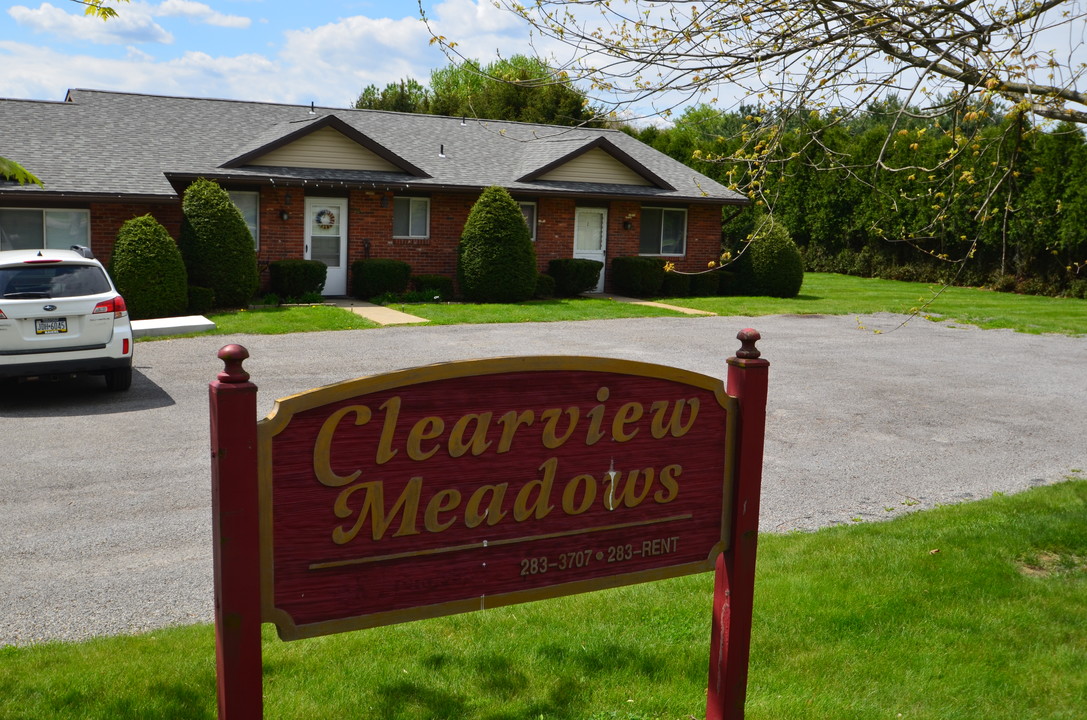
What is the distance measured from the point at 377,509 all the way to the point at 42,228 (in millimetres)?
19051

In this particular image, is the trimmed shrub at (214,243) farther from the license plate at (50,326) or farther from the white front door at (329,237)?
the license plate at (50,326)

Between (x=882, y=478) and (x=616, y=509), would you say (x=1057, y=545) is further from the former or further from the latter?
(x=616, y=509)

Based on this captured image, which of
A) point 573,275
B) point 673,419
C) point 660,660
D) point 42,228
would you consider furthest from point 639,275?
point 673,419

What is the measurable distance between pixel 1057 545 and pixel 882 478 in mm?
2334

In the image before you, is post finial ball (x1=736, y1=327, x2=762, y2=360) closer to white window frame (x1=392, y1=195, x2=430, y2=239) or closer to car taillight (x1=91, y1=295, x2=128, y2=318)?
car taillight (x1=91, y1=295, x2=128, y2=318)

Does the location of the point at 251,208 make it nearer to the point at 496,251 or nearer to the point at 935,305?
the point at 496,251

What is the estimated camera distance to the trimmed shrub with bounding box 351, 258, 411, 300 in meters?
22.3

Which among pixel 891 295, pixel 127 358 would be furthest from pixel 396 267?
pixel 891 295

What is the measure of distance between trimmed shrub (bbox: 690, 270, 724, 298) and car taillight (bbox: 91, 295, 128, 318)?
1740 cm

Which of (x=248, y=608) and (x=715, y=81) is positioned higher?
(x=715, y=81)

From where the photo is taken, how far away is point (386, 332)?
56.3 ft

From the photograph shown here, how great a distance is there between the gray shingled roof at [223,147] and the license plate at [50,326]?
886 centimetres

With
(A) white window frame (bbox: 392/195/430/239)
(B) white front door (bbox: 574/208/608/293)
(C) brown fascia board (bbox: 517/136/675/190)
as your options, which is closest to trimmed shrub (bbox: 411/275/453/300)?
(A) white window frame (bbox: 392/195/430/239)

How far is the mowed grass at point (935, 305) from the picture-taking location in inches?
852
